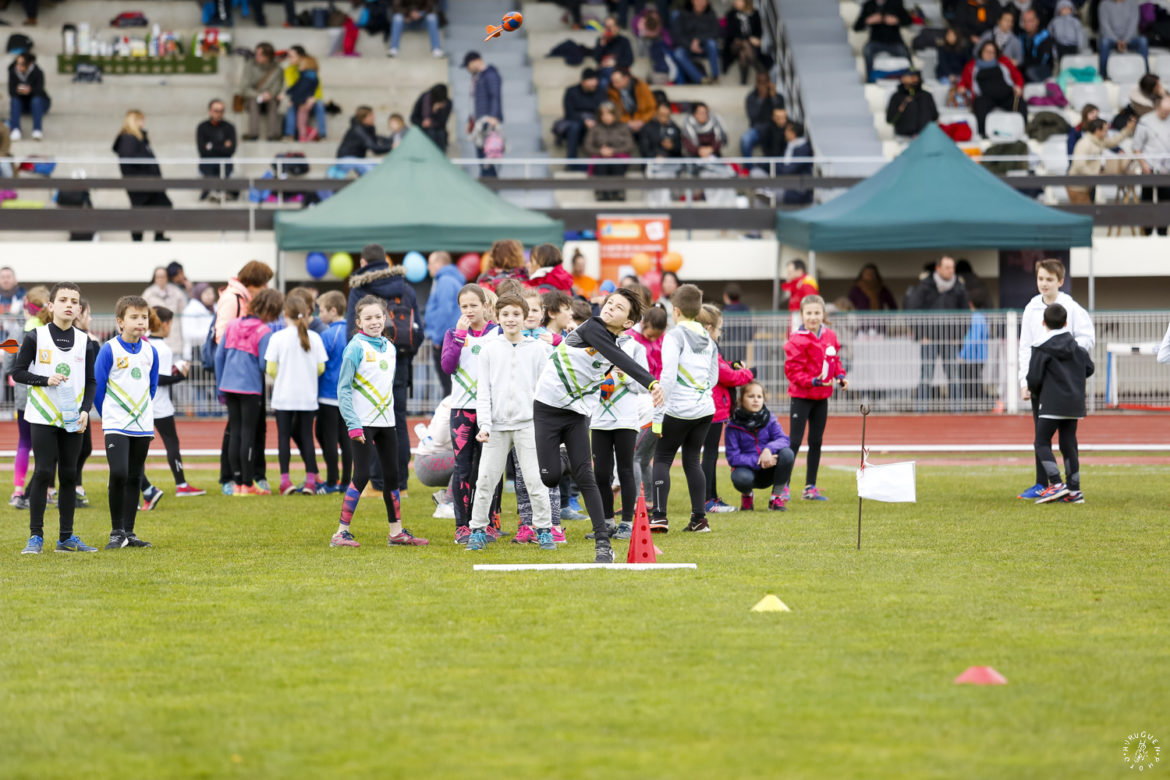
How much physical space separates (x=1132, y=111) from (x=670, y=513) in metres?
20.5

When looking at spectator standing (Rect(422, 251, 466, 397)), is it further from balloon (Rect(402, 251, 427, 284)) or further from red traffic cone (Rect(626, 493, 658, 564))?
balloon (Rect(402, 251, 427, 284))

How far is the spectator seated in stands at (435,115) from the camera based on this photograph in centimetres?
2955

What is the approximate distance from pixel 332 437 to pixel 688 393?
4.57m

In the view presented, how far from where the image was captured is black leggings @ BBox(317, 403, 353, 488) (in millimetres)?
13875

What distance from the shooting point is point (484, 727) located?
214 inches

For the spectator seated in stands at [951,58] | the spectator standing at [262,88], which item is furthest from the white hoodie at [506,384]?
the spectator seated in stands at [951,58]

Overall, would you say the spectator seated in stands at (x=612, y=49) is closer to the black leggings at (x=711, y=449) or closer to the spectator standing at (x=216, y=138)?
the spectator standing at (x=216, y=138)

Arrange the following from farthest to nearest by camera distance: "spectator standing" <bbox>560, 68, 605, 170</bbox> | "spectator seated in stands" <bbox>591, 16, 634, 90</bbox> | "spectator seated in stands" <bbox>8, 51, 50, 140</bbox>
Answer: "spectator seated in stands" <bbox>591, 16, 634, 90</bbox>, "spectator seated in stands" <bbox>8, 51, 50, 140</bbox>, "spectator standing" <bbox>560, 68, 605, 170</bbox>

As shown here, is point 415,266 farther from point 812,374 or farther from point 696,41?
point 696,41

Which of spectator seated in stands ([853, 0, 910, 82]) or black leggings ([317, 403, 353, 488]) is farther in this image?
spectator seated in stands ([853, 0, 910, 82])

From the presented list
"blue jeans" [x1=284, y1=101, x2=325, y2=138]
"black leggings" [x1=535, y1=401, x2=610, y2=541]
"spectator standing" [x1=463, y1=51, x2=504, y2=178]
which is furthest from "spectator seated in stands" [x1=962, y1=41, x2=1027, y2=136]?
"black leggings" [x1=535, y1=401, x2=610, y2=541]

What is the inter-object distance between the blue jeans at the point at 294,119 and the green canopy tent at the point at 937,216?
1080cm


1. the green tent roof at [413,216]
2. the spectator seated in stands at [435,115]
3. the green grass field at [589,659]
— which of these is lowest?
the green grass field at [589,659]

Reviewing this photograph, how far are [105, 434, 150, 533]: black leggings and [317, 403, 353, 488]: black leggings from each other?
3431 mm
